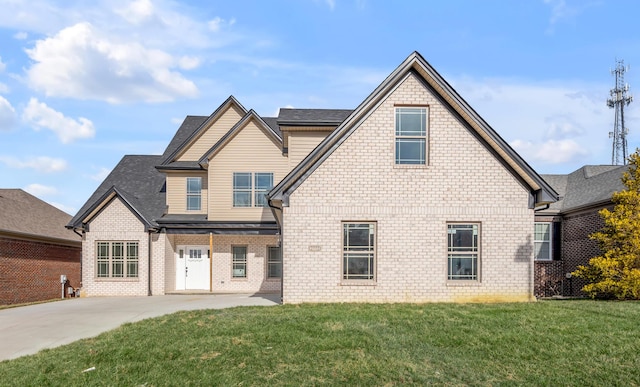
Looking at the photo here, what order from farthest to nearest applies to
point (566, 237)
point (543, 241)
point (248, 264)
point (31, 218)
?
1. point (31, 218)
2. point (248, 264)
3. point (543, 241)
4. point (566, 237)

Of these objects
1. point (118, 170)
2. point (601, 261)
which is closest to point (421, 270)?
point (601, 261)

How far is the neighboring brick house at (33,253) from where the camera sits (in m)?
20.6

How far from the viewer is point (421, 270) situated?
46.8ft

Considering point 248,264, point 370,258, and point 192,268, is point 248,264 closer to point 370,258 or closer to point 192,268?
point 192,268

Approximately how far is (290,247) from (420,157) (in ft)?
15.9

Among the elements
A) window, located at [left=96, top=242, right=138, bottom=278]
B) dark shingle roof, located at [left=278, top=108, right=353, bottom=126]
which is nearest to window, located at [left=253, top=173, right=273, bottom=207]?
dark shingle roof, located at [left=278, top=108, right=353, bottom=126]

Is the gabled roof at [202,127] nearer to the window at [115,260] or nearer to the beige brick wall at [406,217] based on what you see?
the window at [115,260]

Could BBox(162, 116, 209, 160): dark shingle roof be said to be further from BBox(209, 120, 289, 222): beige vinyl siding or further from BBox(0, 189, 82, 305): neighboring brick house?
BBox(0, 189, 82, 305): neighboring brick house

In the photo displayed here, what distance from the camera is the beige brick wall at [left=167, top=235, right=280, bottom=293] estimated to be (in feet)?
73.5

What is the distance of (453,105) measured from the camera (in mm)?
14492

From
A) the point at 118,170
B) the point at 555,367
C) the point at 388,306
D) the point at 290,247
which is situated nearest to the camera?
the point at 555,367

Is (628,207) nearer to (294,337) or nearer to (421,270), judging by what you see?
(421,270)

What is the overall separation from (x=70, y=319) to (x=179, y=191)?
9939 millimetres

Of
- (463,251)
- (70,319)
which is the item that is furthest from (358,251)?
(70,319)
